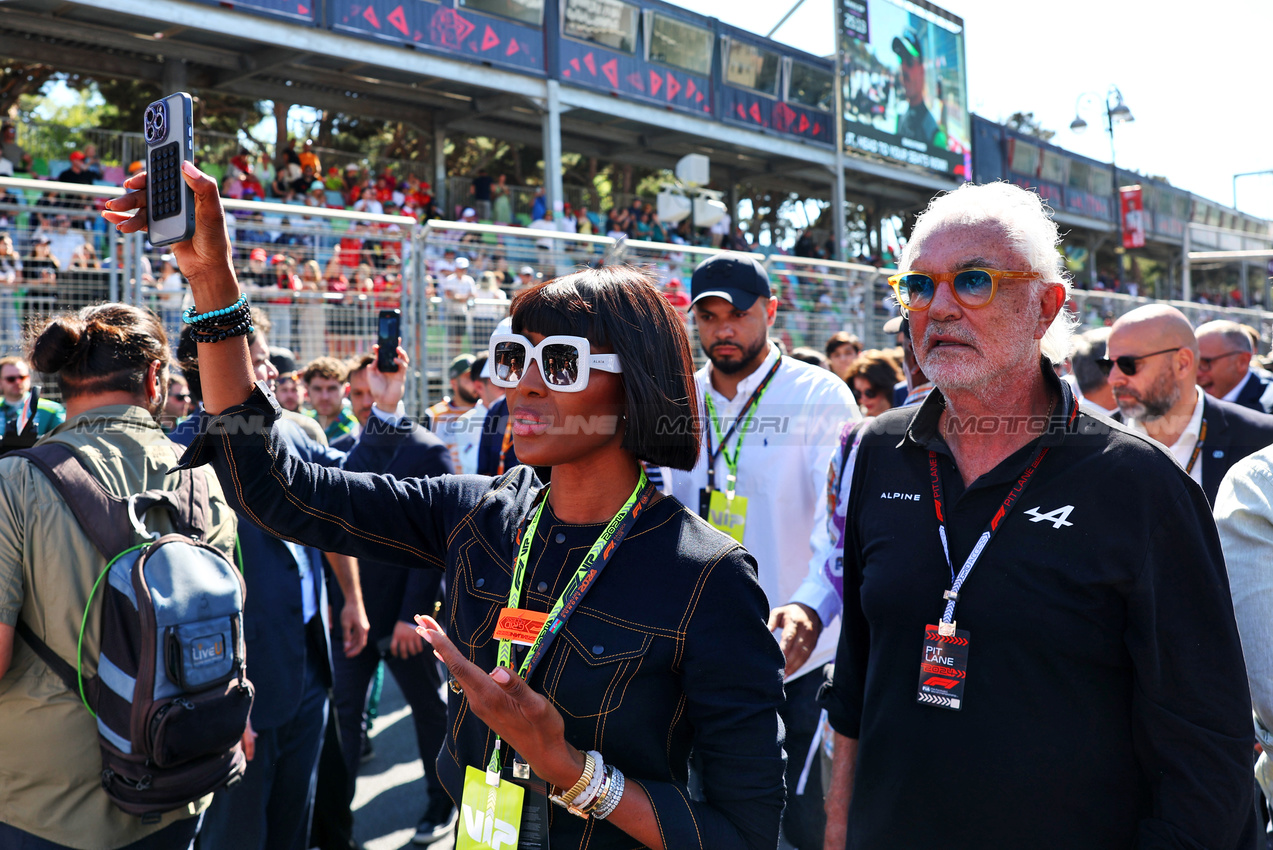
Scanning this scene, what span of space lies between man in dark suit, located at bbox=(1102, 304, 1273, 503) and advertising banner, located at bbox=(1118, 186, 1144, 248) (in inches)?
1270

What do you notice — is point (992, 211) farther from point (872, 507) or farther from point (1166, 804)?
point (1166, 804)

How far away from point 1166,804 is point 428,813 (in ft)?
12.2

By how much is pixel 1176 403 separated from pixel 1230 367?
9.02 feet

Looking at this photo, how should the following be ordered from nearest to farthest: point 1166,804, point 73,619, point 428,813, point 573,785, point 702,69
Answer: point 573,785, point 1166,804, point 73,619, point 428,813, point 702,69

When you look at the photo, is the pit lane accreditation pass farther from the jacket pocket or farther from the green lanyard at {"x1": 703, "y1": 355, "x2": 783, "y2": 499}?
the green lanyard at {"x1": 703, "y1": 355, "x2": 783, "y2": 499}

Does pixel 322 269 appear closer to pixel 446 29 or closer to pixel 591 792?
pixel 591 792

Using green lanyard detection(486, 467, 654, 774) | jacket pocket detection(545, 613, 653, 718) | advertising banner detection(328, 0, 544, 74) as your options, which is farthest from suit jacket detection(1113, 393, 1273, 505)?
advertising banner detection(328, 0, 544, 74)

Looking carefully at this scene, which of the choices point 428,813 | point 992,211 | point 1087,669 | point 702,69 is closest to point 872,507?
point 1087,669

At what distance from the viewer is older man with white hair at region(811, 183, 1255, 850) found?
1.74 meters

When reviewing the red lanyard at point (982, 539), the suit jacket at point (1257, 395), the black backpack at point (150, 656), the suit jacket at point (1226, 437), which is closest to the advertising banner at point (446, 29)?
the suit jacket at point (1257, 395)

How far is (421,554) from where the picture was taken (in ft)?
6.76

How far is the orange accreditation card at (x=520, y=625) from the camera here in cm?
174

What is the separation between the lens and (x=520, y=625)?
5.77 feet

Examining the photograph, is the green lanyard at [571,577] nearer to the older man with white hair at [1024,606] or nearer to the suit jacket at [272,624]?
the older man with white hair at [1024,606]
